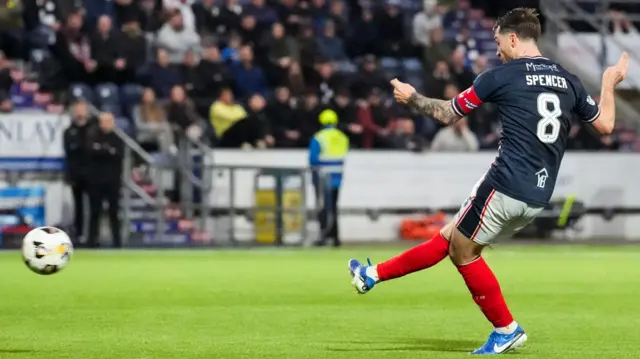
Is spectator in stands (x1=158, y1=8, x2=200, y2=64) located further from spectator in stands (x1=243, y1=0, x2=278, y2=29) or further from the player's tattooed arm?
the player's tattooed arm

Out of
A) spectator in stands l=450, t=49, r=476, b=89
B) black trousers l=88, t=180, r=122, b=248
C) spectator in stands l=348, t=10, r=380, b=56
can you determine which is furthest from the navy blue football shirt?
spectator in stands l=348, t=10, r=380, b=56

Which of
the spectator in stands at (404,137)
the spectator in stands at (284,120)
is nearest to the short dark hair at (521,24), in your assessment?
the spectator in stands at (284,120)

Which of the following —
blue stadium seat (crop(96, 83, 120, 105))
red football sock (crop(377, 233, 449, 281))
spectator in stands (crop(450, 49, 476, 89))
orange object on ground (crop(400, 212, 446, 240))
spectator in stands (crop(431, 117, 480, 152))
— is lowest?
orange object on ground (crop(400, 212, 446, 240))

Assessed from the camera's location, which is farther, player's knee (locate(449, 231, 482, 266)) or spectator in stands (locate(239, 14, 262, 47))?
spectator in stands (locate(239, 14, 262, 47))

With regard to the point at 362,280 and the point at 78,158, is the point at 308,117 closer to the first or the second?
the point at 78,158

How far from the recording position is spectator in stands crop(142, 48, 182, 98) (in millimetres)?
25062

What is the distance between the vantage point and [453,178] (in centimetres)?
2692

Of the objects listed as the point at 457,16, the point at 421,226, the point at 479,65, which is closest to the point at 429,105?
the point at 421,226

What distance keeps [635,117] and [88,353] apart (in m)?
23.4

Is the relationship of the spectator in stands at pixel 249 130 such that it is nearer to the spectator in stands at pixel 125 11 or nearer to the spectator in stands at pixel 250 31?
the spectator in stands at pixel 250 31

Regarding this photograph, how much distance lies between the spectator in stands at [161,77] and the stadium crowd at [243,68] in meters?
0.02

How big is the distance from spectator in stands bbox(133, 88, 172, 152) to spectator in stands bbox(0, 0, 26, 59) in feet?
7.93

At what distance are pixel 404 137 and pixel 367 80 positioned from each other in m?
1.38

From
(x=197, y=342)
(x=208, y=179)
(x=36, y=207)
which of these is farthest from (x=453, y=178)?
(x=197, y=342)
